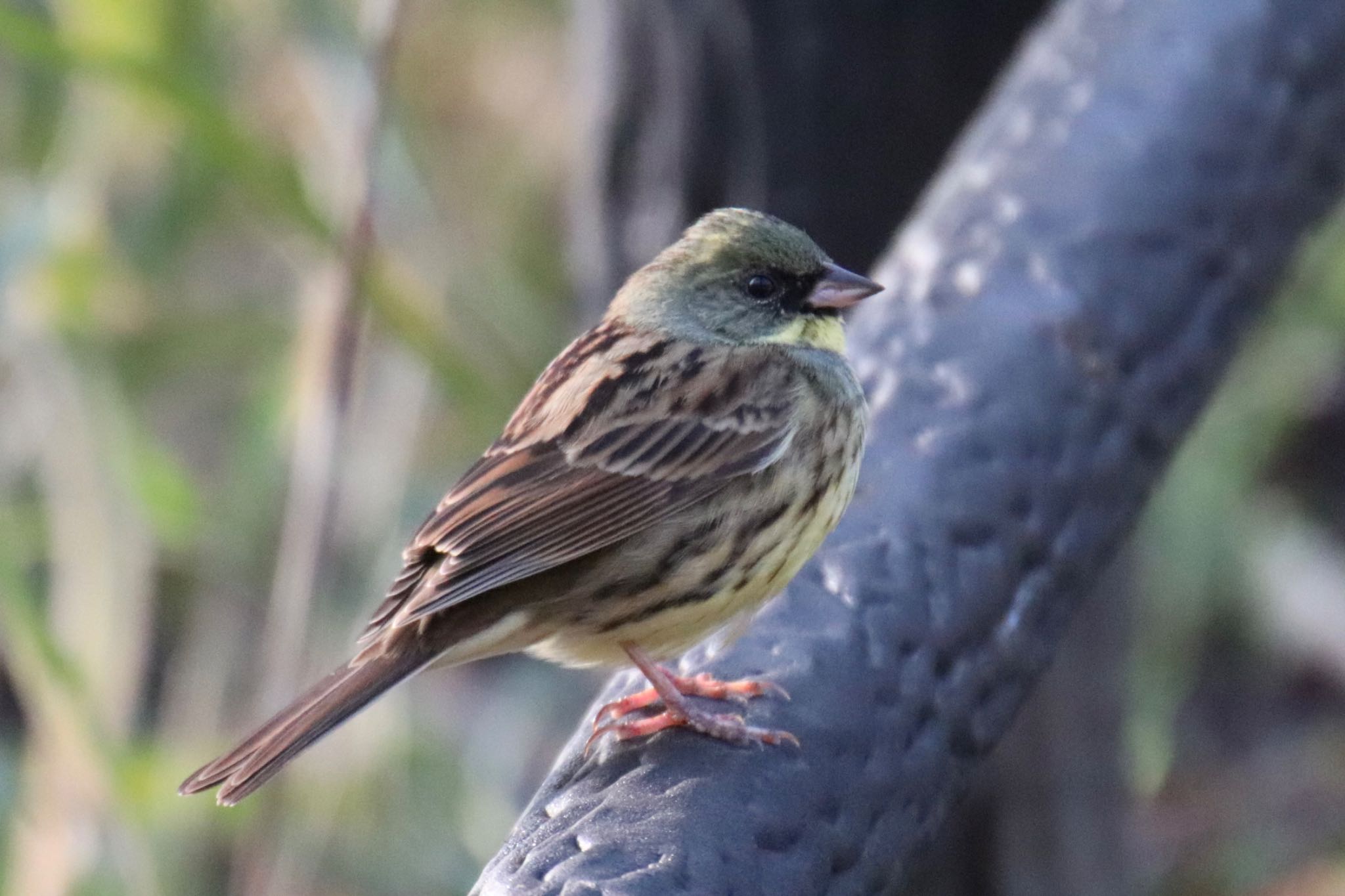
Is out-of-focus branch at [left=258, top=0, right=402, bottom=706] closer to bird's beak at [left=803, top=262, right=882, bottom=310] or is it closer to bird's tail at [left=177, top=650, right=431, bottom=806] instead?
bird's tail at [left=177, top=650, right=431, bottom=806]

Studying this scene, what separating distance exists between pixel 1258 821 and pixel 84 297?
238 cm

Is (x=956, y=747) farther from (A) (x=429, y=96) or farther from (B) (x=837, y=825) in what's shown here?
(A) (x=429, y=96)

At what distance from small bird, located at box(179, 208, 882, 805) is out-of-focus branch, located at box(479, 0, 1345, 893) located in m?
0.07

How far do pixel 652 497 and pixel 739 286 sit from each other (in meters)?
0.38

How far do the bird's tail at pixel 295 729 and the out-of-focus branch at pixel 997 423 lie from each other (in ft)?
0.71

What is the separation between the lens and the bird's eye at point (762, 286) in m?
2.27

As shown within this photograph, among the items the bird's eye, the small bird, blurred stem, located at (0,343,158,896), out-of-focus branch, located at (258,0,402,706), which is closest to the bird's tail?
the small bird

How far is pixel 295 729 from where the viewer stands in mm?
1704

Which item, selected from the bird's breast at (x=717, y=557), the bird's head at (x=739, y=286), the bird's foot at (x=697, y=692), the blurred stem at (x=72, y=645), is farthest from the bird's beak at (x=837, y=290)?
the blurred stem at (x=72, y=645)

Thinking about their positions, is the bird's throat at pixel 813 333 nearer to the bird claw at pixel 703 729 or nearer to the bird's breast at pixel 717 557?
the bird's breast at pixel 717 557

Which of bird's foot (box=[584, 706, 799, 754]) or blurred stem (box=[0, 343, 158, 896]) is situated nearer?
bird's foot (box=[584, 706, 799, 754])

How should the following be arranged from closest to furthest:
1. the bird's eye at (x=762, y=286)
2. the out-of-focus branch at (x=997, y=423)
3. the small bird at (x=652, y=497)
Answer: the out-of-focus branch at (x=997, y=423), the small bird at (x=652, y=497), the bird's eye at (x=762, y=286)

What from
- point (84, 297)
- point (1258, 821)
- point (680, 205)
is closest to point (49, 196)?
point (84, 297)

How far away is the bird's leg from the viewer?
5.18 feet
